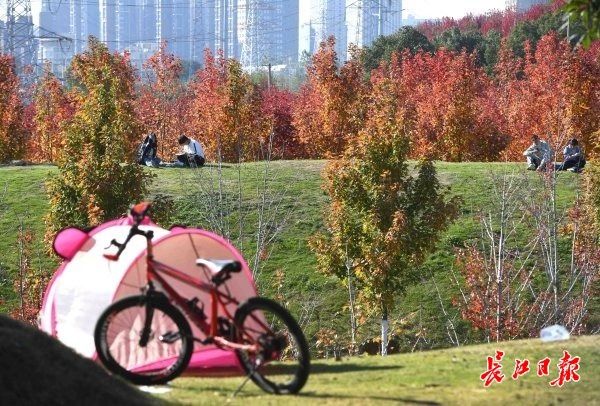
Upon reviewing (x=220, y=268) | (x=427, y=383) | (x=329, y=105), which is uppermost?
(x=329, y=105)

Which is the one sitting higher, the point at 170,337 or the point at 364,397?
the point at 170,337

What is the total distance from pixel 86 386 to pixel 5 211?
79.6 ft

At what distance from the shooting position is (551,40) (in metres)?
50.4

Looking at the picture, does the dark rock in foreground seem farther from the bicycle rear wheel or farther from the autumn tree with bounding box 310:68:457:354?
the autumn tree with bounding box 310:68:457:354

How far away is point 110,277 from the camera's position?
31.8 feet

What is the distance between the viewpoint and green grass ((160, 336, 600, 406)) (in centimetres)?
704

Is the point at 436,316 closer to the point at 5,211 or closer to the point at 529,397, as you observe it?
the point at 5,211

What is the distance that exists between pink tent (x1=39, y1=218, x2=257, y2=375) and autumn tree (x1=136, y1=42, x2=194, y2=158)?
32629mm

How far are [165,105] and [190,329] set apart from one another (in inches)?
1697

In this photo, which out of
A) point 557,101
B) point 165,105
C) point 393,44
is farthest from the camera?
point 393,44

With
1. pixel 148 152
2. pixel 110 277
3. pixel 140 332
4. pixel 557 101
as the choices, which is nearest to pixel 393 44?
pixel 557 101

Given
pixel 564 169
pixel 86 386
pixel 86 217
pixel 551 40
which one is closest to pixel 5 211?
pixel 86 217

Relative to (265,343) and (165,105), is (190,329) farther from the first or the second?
(165,105)

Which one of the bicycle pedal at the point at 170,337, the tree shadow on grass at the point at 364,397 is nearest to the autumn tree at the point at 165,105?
the bicycle pedal at the point at 170,337
